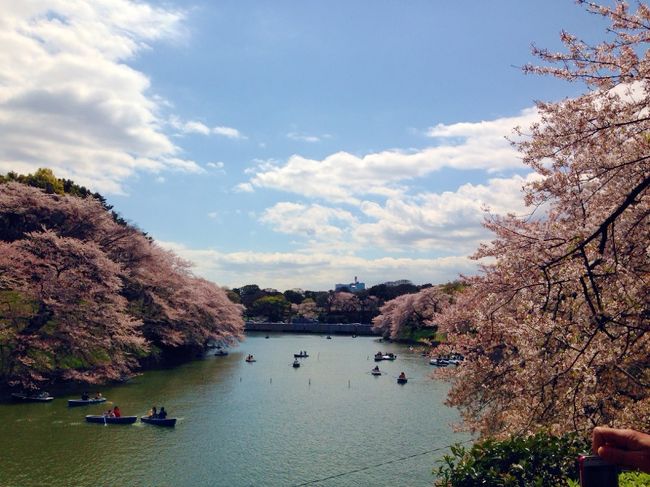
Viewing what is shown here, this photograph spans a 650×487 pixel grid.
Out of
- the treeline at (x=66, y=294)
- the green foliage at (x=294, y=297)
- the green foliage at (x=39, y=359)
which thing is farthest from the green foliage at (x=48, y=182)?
the green foliage at (x=294, y=297)

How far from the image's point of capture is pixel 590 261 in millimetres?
7539

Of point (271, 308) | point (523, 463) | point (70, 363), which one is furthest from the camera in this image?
point (271, 308)

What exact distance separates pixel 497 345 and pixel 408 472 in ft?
26.7

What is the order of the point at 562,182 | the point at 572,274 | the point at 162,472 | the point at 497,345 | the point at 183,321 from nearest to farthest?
the point at 572,274 < the point at 562,182 < the point at 497,345 < the point at 162,472 < the point at 183,321

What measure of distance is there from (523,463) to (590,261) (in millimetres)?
3555

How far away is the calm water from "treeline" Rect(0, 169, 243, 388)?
2887mm

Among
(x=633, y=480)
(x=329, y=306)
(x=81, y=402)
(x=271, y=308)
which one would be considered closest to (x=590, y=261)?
(x=633, y=480)

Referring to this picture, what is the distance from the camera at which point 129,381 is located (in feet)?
123

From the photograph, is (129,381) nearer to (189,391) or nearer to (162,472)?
(189,391)

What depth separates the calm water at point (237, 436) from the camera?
714 inches

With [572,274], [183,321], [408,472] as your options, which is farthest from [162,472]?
[183,321]

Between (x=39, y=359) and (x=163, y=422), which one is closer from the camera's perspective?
(x=163, y=422)

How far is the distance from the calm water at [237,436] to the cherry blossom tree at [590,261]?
1061 centimetres

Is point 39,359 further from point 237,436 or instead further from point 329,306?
point 329,306
